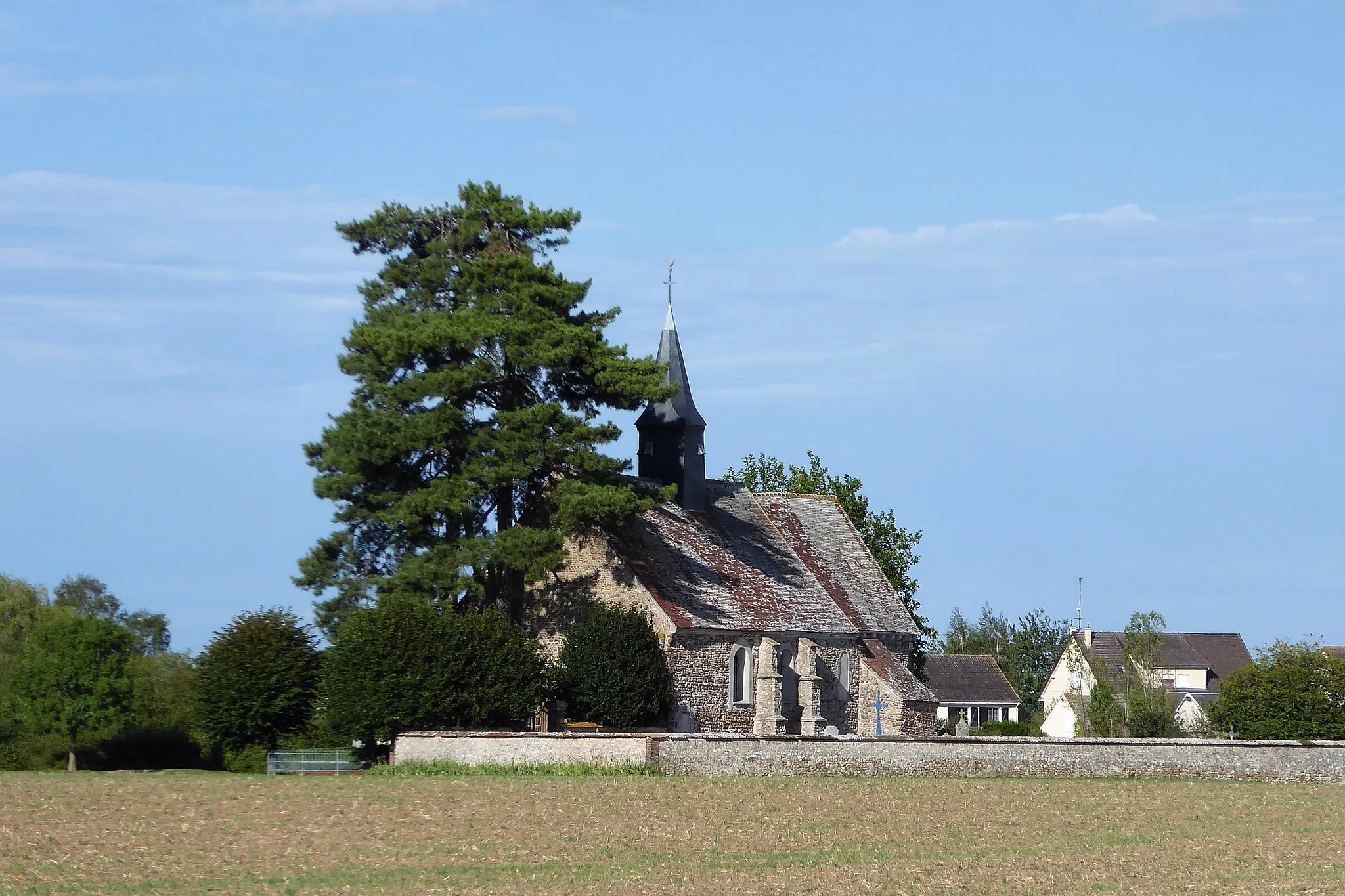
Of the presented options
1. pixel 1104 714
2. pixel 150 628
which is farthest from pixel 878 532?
pixel 150 628

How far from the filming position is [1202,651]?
98438 millimetres

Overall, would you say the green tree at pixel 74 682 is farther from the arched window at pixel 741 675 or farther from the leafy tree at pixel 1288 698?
the leafy tree at pixel 1288 698

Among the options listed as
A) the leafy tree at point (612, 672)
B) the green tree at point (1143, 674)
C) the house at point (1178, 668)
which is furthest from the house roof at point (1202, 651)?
the leafy tree at point (612, 672)

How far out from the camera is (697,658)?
4753 cm

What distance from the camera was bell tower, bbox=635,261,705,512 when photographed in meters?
52.2

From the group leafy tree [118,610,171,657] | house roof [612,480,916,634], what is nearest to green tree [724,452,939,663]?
house roof [612,480,916,634]

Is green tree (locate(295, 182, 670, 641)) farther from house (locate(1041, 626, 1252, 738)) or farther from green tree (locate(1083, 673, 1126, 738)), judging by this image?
house (locate(1041, 626, 1252, 738))

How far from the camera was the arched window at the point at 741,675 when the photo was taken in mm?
48812

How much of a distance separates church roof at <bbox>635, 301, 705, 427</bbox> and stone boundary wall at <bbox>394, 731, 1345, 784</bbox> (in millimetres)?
16336

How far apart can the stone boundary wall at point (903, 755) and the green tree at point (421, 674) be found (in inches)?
44.2

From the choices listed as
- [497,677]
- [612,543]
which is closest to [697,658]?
[612,543]

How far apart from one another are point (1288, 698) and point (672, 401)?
66.7ft

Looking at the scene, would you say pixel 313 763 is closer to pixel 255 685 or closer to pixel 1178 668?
pixel 255 685

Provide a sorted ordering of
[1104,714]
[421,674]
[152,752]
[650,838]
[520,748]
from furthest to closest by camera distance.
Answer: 1. [1104,714]
2. [152,752]
3. [421,674]
4. [520,748]
5. [650,838]
